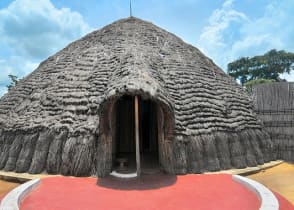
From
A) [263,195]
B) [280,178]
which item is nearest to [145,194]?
[263,195]

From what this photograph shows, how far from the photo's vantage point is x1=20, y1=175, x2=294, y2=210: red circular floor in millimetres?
4738

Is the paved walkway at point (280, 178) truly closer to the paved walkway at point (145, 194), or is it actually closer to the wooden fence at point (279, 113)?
the wooden fence at point (279, 113)

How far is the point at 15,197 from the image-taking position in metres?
4.88

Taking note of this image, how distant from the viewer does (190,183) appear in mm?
6293

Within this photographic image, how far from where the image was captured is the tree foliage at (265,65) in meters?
33.3

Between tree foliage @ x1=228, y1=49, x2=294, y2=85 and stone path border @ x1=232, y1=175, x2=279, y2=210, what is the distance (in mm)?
32422

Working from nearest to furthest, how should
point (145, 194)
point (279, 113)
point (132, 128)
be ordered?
point (145, 194), point (279, 113), point (132, 128)

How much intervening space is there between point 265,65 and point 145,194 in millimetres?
34444

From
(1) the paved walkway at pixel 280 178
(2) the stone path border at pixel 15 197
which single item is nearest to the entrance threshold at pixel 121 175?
(2) the stone path border at pixel 15 197

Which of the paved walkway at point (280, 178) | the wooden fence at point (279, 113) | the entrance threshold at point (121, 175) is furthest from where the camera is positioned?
the wooden fence at point (279, 113)

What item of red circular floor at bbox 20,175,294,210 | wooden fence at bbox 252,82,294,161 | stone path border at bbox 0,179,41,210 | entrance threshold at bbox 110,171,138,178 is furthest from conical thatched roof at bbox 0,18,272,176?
stone path border at bbox 0,179,41,210

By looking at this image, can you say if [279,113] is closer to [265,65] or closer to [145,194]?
[145,194]

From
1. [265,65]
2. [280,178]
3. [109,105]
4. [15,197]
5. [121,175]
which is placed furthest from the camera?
[265,65]

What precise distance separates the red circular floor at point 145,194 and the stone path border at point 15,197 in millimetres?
128
